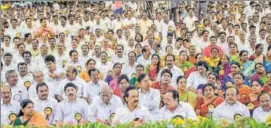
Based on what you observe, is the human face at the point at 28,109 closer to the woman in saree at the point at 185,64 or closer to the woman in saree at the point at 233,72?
the woman in saree at the point at 233,72

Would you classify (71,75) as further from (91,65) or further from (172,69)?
(172,69)

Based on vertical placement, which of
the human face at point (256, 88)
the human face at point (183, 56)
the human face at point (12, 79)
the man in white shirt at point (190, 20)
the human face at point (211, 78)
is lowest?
the human face at point (256, 88)

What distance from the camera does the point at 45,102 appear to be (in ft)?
16.4

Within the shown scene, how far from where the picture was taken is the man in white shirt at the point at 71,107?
475cm

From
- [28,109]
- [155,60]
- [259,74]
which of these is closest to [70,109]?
[28,109]

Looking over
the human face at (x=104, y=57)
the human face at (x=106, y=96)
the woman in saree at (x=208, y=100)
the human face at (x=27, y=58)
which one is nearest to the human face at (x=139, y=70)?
the human face at (x=104, y=57)

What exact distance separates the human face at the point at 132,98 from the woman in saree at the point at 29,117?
2.26 feet

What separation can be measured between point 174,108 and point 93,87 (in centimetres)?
124

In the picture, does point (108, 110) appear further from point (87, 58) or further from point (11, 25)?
point (11, 25)

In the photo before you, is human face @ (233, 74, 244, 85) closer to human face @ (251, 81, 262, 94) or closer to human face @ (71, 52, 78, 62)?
human face @ (251, 81, 262, 94)

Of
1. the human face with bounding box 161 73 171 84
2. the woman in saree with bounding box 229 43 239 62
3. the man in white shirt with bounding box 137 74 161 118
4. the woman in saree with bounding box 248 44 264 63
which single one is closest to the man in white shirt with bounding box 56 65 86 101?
the man in white shirt with bounding box 137 74 161 118

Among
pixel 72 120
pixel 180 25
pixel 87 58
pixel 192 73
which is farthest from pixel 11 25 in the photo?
pixel 72 120

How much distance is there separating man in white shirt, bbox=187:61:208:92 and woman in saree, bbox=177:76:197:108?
12cm

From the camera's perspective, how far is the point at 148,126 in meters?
3.82
